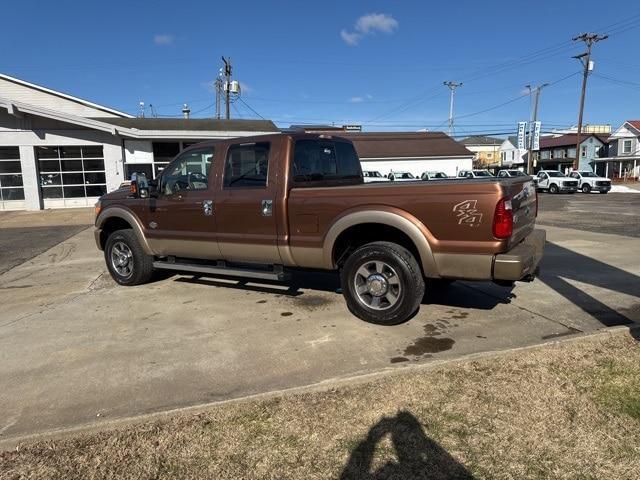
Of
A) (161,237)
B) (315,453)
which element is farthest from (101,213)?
(315,453)

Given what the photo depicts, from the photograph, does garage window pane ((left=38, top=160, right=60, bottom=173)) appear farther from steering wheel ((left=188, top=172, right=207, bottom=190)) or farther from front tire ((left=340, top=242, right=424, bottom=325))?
front tire ((left=340, top=242, right=424, bottom=325))

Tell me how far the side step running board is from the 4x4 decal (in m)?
2.08

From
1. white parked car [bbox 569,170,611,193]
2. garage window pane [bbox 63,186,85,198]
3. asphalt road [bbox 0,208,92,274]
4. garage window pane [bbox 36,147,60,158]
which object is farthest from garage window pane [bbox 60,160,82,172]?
white parked car [bbox 569,170,611,193]

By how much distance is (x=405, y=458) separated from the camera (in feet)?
8.77

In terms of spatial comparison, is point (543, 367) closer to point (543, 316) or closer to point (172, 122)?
point (543, 316)

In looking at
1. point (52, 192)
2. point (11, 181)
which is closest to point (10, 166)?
point (11, 181)

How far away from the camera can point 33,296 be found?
259 inches

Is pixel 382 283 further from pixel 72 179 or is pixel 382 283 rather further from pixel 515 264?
pixel 72 179

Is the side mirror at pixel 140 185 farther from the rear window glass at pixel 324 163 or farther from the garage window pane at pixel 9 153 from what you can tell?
the garage window pane at pixel 9 153

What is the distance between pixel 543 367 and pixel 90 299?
5.28 metres

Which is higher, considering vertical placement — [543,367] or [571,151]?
[571,151]

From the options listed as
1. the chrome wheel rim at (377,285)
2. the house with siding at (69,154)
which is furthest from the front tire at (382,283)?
the house with siding at (69,154)

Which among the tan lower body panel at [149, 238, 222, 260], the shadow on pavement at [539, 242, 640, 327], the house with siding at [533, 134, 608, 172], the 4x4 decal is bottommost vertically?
the shadow on pavement at [539, 242, 640, 327]

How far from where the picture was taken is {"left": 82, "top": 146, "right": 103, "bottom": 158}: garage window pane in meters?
24.3
